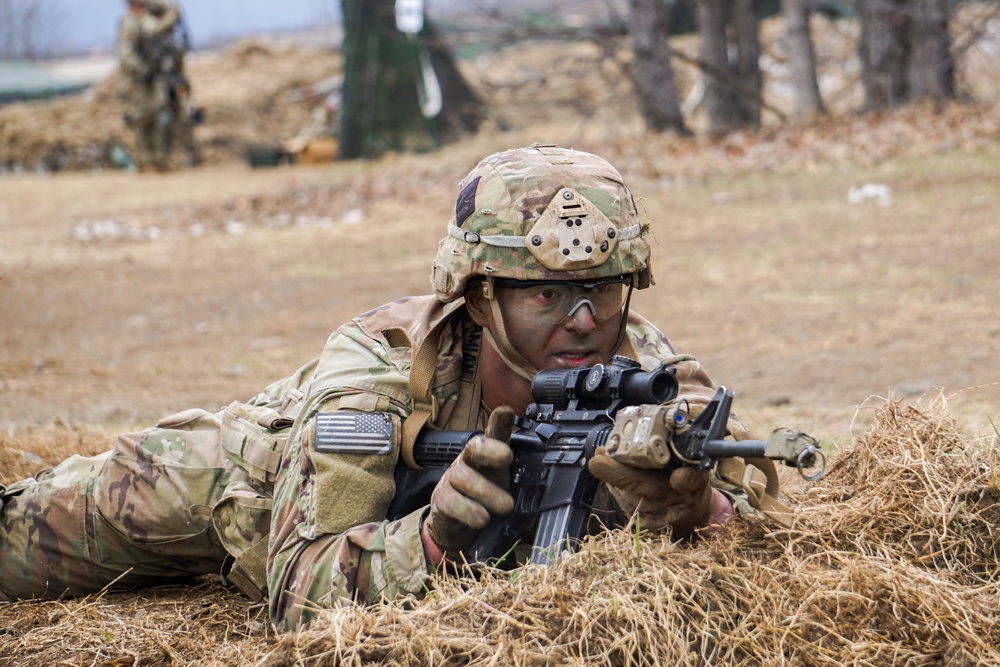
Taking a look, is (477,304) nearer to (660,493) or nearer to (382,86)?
(660,493)

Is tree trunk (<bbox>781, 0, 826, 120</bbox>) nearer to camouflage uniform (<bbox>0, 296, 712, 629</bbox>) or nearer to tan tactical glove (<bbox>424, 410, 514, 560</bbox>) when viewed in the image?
camouflage uniform (<bbox>0, 296, 712, 629</bbox>)

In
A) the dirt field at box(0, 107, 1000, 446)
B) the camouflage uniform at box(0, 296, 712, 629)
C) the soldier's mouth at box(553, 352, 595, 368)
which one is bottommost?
the dirt field at box(0, 107, 1000, 446)

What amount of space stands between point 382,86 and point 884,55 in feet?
27.7

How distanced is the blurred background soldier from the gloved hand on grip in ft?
67.2

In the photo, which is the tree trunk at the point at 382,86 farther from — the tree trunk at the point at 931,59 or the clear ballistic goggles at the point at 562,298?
Result: the clear ballistic goggles at the point at 562,298

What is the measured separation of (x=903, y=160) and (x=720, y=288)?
3651 mm

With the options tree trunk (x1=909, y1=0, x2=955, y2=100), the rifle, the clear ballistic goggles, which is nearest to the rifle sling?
the rifle

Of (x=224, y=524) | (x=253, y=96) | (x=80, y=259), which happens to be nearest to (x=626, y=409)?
(x=224, y=524)

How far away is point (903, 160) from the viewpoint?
12680 millimetres

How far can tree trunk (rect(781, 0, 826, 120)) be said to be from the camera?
1545 cm

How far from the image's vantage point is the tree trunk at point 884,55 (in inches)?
580

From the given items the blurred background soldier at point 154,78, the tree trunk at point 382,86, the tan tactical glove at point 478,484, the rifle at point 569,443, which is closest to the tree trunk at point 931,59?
the tree trunk at point 382,86

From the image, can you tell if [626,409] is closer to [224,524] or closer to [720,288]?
[224,524]

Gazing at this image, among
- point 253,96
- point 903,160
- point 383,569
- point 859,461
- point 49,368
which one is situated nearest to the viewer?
point 383,569
